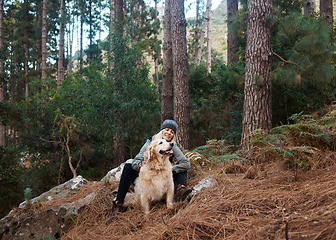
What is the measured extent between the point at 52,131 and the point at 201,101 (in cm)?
714

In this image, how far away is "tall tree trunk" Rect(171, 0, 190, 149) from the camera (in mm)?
8578

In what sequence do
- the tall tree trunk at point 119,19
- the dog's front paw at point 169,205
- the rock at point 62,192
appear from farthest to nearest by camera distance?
the tall tree trunk at point 119,19
the rock at point 62,192
the dog's front paw at point 169,205

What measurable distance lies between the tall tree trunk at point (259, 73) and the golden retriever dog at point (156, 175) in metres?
2.92

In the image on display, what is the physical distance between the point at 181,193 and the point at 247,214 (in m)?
1.48

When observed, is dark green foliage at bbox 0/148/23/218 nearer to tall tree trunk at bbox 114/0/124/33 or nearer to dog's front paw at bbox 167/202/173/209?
tall tree trunk at bbox 114/0/124/33

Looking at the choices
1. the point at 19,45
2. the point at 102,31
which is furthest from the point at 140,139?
the point at 102,31

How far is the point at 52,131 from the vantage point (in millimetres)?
12203

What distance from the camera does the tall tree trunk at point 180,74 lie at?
8.58 metres

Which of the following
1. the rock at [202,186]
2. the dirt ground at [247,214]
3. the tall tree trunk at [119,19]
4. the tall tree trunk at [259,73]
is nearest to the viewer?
the dirt ground at [247,214]

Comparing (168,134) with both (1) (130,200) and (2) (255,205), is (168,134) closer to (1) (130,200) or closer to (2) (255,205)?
(1) (130,200)

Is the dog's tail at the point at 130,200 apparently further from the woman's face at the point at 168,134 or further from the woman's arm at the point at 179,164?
the woman's face at the point at 168,134

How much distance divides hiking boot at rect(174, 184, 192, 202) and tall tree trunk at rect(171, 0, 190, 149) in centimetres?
451

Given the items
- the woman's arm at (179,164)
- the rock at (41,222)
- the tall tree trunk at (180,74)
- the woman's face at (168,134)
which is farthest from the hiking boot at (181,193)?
the tall tree trunk at (180,74)

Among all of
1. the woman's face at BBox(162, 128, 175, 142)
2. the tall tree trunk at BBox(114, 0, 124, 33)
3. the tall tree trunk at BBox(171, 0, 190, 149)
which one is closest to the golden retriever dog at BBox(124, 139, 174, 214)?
the woman's face at BBox(162, 128, 175, 142)
